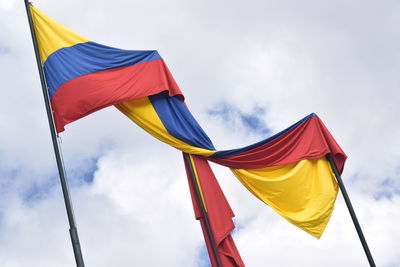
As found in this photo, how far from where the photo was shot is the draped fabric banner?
876 centimetres

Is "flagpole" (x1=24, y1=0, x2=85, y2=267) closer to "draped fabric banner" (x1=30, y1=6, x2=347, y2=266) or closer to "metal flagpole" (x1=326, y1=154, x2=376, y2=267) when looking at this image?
"draped fabric banner" (x1=30, y1=6, x2=347, y2=266)

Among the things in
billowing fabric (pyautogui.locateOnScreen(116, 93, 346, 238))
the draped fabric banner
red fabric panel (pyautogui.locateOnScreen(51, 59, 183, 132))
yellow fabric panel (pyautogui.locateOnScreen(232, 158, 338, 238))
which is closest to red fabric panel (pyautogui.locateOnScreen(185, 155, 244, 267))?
the draped fabric banner

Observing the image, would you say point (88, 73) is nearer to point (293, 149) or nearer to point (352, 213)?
point (293, 149)

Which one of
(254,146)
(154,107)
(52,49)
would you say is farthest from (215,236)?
(52,49)

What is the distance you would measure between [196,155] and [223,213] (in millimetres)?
1179

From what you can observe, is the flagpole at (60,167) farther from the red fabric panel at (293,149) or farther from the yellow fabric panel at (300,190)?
→ the yellow fabric panel at (300,190)

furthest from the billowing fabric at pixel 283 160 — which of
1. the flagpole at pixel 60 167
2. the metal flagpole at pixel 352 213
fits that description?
the flagpole at pixel 60 167

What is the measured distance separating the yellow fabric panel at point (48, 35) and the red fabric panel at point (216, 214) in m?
3.31

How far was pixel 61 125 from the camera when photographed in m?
8.53

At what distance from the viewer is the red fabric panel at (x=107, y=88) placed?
28.4 ft

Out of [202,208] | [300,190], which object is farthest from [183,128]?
[300,190]

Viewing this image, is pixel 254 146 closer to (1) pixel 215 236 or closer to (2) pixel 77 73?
(1) pixel 215 236

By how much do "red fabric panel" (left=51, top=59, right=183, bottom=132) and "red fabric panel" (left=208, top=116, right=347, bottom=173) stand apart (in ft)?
5.82

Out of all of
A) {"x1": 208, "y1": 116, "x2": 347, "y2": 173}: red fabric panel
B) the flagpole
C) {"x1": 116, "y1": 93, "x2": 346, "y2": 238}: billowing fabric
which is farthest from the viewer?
{"x1": 208, "y1": 116, "x2": 347, "y2": 173}: red fabric panel
